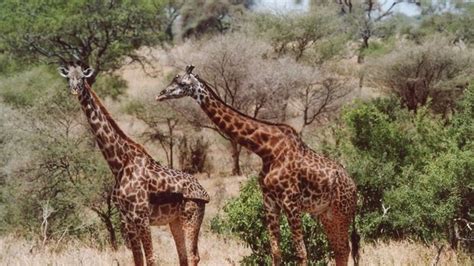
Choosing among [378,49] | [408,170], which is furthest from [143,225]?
[378,49]

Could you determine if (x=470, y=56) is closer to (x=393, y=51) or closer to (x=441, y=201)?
(x=393, y=51)

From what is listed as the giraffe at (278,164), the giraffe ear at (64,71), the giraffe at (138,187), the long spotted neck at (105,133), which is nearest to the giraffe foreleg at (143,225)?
the giraffe at (138,187)

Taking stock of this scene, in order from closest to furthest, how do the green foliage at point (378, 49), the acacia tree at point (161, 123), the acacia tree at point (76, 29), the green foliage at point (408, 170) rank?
the green foliage at point (408, 170), the acacia tree at point (161, 123), the acacia tree at point (76, 29), the green foliage at point (378, 49)

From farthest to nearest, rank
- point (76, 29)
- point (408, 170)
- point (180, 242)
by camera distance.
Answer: point (76, 29) < point (408, 170) < point (180, 242)

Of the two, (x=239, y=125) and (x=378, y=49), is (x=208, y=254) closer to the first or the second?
(x=239, y=125)

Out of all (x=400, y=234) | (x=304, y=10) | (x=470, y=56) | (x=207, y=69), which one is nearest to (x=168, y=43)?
(x=304, y=10)

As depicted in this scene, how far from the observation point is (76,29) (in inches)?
1211

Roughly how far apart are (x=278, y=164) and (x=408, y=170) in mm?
6188

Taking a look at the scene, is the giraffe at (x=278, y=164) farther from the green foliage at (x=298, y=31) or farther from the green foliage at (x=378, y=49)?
the green foliage at (x=378, y=49)

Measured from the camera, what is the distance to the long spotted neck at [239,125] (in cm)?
668

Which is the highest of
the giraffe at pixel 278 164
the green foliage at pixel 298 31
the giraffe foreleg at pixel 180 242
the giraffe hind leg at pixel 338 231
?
the giraffe at pixel 278 164

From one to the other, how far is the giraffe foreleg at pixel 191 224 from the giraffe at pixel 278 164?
801mm

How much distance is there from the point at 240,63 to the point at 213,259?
60.4 feet

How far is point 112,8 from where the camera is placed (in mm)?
31953
